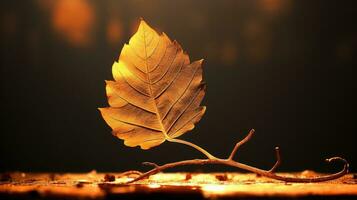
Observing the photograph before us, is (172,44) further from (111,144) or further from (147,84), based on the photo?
(111,144)

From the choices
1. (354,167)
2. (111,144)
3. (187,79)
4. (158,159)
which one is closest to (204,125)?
(158,159)

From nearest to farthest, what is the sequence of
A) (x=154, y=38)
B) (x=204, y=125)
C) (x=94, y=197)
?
1. (x=94, y=197)
2. (x=154, y=38)
3. (x=204, y=125)

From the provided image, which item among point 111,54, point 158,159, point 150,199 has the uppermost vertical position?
point 111,54

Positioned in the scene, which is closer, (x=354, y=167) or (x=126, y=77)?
(x=126, y=77)

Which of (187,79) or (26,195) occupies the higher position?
(187,79)

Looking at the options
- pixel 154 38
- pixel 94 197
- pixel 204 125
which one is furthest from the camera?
pixel 204 125

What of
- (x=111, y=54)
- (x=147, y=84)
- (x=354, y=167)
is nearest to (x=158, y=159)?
(x=111, y=54)
